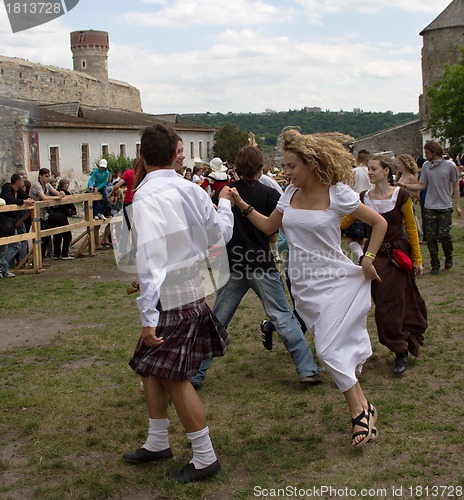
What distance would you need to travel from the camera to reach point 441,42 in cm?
7588

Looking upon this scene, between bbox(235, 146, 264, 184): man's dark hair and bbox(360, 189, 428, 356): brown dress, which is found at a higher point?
bbox(235, 146, 264, 184): man's dark hair

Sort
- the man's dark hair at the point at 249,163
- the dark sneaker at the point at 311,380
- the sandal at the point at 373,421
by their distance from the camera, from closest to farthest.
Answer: the sandal at the point at 373,421 < the dark sneaker at the point at 311,380 < the man's dark hair at the point at 249,163

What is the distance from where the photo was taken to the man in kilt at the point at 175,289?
148 inches

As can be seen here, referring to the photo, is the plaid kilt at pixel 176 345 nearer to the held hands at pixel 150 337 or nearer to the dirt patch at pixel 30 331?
the held hands at pixel 150 337

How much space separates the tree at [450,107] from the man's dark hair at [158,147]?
44418 mm

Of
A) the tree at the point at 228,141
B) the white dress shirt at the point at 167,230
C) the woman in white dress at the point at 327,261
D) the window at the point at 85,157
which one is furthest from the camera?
the tree at the point at 228,141

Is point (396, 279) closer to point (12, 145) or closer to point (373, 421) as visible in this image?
point (373, 421)

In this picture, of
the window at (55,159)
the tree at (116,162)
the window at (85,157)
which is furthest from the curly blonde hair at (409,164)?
the window at (85,157)

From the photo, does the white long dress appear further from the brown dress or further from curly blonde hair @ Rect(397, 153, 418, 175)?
curly blonde hair @ Rect(397, 153, 418, 175)

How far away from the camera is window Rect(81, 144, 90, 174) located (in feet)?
135

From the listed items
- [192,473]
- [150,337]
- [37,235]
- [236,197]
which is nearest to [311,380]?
[236,197]

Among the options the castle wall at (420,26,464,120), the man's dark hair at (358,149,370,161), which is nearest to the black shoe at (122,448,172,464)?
the man's dark hair at (358,149,370,161)

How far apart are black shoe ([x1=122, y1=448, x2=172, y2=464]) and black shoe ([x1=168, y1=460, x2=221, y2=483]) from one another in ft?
0.80

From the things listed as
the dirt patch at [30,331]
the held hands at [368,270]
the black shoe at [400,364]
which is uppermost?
the held hands at [368,270]
